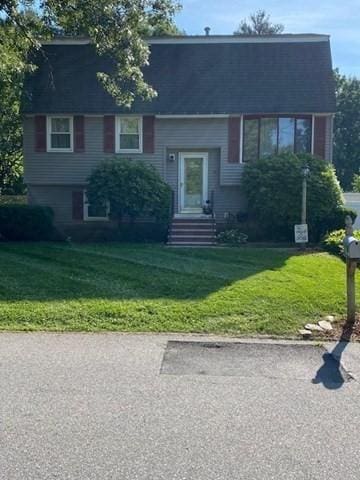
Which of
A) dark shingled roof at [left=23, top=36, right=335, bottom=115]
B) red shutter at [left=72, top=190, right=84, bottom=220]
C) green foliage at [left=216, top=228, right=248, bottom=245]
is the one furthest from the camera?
red shutter at [left=72, top=190, right=84, bottom=220]

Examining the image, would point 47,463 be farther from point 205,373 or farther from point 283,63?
point 283,63

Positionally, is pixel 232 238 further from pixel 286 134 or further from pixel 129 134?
pixel 129 134

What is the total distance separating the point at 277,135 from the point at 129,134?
5413 mm

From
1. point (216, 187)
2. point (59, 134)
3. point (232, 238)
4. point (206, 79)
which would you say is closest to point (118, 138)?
point (59, 134)

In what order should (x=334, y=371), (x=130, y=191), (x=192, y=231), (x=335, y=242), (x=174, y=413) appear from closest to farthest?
(x=174, y=413) < (x=334, y=371) < (x=335, y=242) < (x=130, y=191) < (x=192, y=231)

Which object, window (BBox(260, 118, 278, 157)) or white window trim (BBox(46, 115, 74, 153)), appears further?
white window trim (BBox(46, 115, 74, 153))

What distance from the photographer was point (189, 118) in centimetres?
1920

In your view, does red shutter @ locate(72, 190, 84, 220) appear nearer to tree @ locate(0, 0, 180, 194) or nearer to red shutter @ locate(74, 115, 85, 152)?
red shutter @ locate(74, 115, 85, 152)

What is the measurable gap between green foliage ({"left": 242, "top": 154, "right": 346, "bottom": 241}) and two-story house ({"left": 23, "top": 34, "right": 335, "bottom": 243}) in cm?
204

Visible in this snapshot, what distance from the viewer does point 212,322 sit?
7621mm

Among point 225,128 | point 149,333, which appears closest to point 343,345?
point 149,333

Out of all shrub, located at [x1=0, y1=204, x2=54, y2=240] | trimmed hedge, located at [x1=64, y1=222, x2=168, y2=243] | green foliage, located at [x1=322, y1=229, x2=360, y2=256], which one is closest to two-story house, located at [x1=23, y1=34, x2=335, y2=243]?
trimmed hedge, located at [x1=64, y1=222, x2=168, y2=243]

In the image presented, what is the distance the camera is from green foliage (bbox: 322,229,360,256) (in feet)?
45.1

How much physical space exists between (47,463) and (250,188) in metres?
14.5
